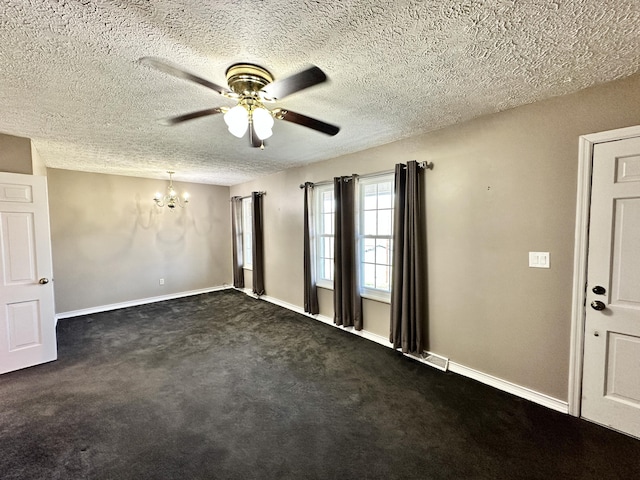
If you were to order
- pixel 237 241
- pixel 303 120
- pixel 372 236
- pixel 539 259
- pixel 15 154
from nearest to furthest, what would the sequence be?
1. pixel 303 120
2. pixel 539 259
3. pixel 15 154
4. pixel 372 236
5. pixel 237 241

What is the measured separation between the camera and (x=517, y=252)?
227 centimetres

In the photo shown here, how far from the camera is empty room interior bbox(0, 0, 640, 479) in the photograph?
137 centimetres

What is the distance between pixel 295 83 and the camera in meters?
1.39

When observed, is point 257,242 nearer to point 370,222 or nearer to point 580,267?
point 370,222

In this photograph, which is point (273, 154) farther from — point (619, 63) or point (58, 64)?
point (619, 63)

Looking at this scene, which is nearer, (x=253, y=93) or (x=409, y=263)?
(x=253, y=93)

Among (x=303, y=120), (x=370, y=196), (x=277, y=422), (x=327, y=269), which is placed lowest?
(x=277, y=422)

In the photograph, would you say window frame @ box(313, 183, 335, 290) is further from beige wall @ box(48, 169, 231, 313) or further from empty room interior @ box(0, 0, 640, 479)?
beige wall @ box(48, 169, 231, 313)

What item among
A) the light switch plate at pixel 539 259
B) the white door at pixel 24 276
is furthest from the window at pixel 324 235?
the white door at pixel 24 276

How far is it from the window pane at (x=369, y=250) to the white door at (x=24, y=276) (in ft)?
12.2

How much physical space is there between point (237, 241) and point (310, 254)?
2.50 m

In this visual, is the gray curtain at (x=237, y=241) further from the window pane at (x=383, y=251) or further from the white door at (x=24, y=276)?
the window pane at (x=383, y=251)

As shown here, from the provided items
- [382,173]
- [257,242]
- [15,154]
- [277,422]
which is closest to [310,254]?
[257,242]

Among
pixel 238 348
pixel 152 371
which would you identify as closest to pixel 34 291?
pixel 152 371
